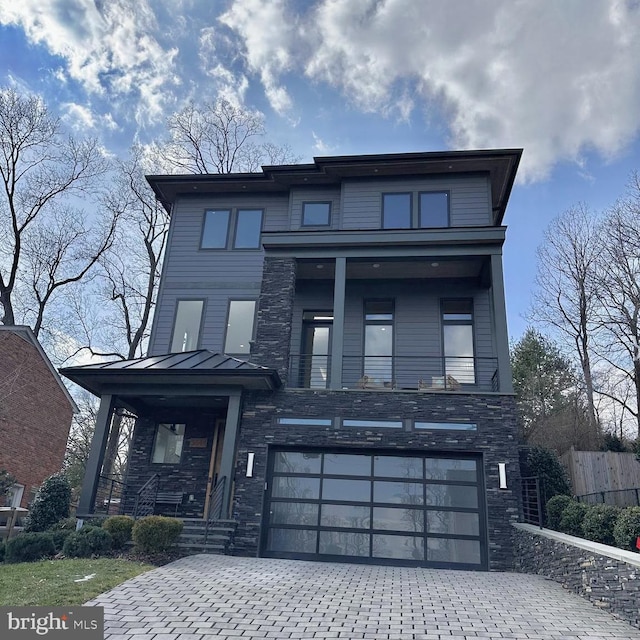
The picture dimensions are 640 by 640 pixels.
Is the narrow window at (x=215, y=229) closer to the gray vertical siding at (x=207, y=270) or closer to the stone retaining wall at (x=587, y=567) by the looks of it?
the gray vertical siding at (x=207, y=270)

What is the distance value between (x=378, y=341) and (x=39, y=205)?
1573 centimetres

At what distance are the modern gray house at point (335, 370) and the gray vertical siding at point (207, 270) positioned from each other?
0.14 feet

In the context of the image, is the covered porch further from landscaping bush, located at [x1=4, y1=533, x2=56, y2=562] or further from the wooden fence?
the wooden fence

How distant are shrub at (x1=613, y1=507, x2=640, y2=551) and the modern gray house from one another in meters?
2.86

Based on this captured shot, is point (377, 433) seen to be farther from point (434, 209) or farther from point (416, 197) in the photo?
point (416, 197)

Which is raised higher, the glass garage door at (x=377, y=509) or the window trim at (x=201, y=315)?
the window trim at (x=201, y=315)

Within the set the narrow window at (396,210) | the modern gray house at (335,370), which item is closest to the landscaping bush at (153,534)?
the modern gray house at (335,370)

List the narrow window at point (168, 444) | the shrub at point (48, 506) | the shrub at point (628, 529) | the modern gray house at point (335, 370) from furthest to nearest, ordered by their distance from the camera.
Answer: the narrow window at point (168, 444)
the modern gray house at point (335, 370)
the shrub at point (48, 506)
the shrub at point (628, 529)

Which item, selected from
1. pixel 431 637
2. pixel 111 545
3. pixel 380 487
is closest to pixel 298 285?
pixel 380 487

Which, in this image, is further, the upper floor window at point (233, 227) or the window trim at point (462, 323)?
the upper floor window at point (233, 227)

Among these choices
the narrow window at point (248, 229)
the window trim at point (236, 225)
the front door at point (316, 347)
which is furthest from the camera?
the narrow window at point (248, 229)

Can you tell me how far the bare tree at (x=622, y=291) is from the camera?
1909 centimetres

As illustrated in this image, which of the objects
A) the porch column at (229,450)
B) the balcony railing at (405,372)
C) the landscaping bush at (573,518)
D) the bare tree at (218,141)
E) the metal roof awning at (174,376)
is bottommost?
the landscaping bush at (573,518)

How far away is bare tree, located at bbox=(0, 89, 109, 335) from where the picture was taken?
799 inches
